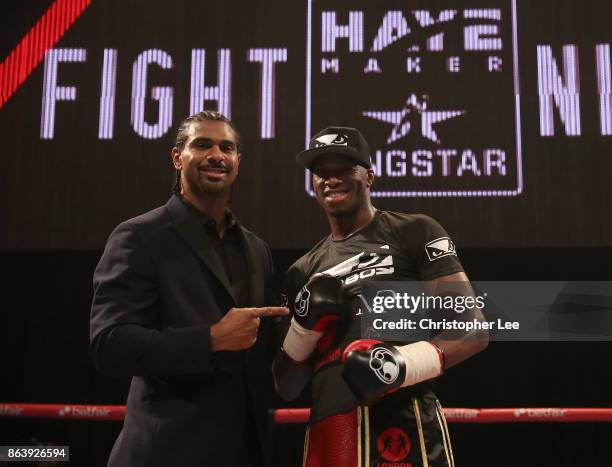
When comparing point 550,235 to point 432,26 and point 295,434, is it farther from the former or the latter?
point 295,434

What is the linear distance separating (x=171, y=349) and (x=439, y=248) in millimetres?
779

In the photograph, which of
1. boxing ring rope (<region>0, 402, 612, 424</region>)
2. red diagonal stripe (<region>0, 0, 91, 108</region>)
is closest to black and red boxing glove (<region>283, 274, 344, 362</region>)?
boxing ring rope (<region>0, 402, 612, 424</region>)

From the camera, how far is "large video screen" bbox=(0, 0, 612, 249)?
10.7ft

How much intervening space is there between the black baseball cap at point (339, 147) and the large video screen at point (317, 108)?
4.86ft

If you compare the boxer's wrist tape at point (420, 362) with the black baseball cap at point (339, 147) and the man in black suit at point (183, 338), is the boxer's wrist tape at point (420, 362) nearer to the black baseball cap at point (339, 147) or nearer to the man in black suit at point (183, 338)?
the man in black suit at point (183, 338)

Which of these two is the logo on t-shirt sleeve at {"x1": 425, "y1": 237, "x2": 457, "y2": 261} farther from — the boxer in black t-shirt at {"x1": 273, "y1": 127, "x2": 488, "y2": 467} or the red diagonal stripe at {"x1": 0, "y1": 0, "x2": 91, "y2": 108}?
the red diagonal stripe at {"x1": 0, "y1": 0, "x2": 91, "y2": 108}

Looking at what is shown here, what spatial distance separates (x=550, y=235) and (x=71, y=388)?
9.77 ft

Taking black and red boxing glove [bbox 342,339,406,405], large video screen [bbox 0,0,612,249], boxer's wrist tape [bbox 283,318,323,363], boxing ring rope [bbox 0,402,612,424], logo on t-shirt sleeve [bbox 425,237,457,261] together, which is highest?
large video screen [bbox 0,0,612,249]

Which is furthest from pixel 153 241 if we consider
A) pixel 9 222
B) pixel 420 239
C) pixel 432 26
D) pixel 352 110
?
pixel 432 26

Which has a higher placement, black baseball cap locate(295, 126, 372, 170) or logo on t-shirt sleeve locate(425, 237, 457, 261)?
black baseball cap locate(295, 126, 372, 170)

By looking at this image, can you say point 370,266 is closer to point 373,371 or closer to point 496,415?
point 373,371

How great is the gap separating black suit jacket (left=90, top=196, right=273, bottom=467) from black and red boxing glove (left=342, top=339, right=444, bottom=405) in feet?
0.83

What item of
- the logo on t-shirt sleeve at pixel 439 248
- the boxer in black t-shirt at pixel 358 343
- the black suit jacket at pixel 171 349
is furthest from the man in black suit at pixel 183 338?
the logo on t-shirt sleeve at pixel 439 248

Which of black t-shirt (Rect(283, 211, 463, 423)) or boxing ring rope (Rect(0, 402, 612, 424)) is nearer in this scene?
black t-shirt (Rect(283, 211, 463, 423))
